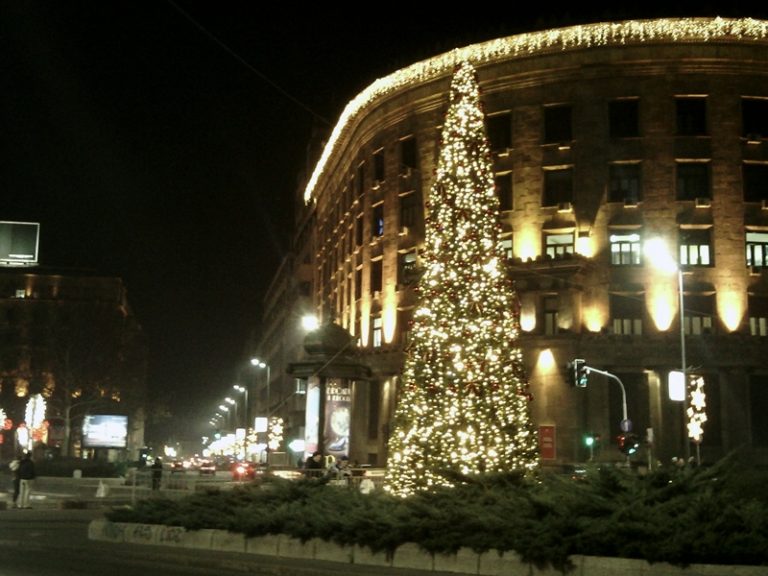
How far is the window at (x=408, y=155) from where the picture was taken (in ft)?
197

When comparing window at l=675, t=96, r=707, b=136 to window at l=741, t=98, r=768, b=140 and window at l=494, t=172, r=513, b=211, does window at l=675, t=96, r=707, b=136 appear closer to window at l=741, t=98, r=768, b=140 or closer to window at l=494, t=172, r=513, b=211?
window at l=741, t=98, r=768, b=140

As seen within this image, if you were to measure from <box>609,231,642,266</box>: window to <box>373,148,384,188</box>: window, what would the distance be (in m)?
16.5

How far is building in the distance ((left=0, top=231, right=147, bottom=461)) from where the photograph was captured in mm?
59513

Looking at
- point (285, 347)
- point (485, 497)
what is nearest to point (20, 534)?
point (485, 497)

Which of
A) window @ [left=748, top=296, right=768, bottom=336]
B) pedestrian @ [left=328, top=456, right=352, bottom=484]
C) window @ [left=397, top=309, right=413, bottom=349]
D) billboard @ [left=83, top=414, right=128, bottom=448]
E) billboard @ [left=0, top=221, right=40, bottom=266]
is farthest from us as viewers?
window @ [left=397, top=309, right=413, bottom=349]

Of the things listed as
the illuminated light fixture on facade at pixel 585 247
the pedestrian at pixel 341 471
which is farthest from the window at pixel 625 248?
the pedestrian at pixel 341 471

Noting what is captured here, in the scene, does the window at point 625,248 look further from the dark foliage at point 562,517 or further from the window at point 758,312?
the dark foliage at point 562,517

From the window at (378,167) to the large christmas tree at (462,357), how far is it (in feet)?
133

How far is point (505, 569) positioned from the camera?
1477 centimetres

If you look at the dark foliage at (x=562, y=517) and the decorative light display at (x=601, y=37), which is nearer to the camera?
the dark foliage at (x=562, y=517)

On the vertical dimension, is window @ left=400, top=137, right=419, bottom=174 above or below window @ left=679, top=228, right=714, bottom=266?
above

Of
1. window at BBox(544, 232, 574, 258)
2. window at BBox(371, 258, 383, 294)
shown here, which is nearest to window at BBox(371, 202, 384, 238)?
window at BBox(371, 258, 383, 294)

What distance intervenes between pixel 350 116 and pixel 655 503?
181 feet

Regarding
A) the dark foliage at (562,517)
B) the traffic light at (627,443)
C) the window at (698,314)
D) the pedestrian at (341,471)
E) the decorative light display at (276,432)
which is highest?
the window at (698,314)
